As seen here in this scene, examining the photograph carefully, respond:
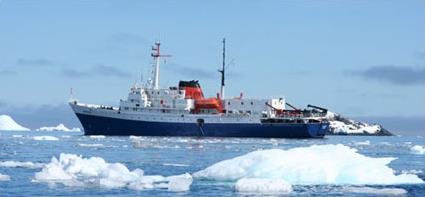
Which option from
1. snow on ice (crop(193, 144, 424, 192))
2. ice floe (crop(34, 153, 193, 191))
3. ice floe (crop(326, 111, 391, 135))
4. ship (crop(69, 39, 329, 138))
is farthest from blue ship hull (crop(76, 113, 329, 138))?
ice floe (crop(326, 111, 391, 135))

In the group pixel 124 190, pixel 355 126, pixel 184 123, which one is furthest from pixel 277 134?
pixel 355 126

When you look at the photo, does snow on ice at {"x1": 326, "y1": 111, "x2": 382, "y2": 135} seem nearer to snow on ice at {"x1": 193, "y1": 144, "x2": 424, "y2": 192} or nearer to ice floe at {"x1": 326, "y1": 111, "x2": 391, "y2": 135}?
ice floe at {"x1": 326, "y1": 111, "x2": 391, "y2": 135}

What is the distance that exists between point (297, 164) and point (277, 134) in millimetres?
43079

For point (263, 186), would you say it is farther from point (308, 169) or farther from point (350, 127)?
point (350, 127)

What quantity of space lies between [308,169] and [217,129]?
42.9 meters

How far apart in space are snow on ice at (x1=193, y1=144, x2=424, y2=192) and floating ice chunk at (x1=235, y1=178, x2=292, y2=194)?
1.27 meters

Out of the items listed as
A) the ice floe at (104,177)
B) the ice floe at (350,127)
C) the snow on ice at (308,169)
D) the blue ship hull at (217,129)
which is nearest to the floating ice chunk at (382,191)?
the snow on ice at (308,169)

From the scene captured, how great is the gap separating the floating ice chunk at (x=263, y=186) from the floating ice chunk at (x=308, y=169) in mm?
1462

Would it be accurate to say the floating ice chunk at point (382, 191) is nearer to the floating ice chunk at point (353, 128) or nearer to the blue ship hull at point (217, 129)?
the blue ship hull at point (217, 129)

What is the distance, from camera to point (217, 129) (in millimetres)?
60094

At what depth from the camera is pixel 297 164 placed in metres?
17.5

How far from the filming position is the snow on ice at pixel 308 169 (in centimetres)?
1727

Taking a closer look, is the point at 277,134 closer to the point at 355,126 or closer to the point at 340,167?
the point at 340,167

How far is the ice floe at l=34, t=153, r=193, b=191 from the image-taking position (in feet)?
53.8
